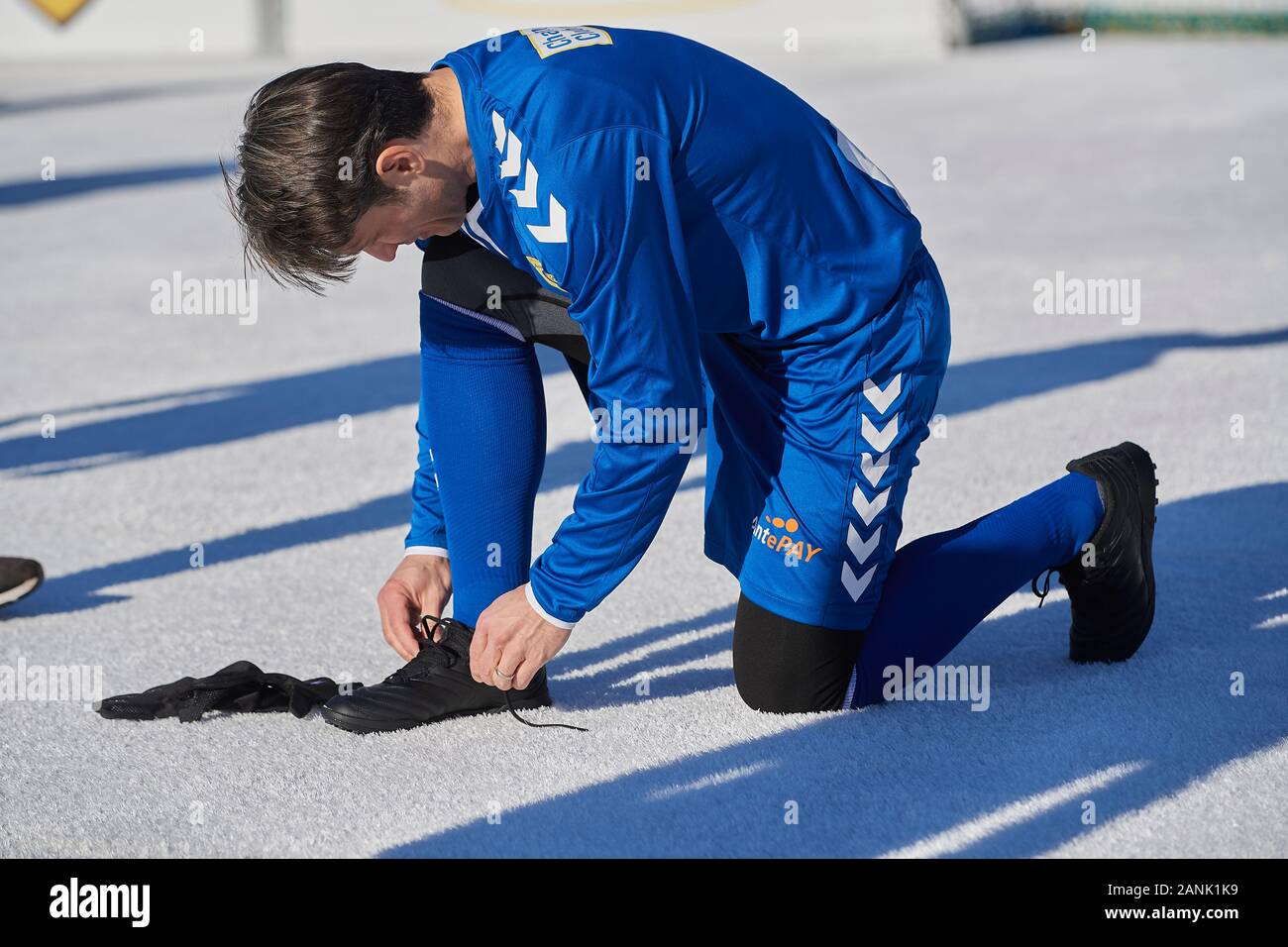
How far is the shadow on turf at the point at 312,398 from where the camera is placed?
4.23 m

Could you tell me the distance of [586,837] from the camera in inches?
81.1

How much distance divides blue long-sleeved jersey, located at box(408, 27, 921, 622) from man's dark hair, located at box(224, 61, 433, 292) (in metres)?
0.12

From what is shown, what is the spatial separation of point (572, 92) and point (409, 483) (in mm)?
2087

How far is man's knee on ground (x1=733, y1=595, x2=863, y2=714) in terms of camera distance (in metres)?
2.35

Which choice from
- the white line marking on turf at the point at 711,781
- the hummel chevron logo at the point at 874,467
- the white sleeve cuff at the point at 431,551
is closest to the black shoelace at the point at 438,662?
the white sleeve cuff at the point at 431,551

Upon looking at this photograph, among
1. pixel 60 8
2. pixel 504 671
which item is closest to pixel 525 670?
pixel 504 671

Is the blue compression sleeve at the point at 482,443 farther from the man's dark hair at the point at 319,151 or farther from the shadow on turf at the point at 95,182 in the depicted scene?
the shadow on turf at the point at 95,182

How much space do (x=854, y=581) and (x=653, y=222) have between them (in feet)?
2.41

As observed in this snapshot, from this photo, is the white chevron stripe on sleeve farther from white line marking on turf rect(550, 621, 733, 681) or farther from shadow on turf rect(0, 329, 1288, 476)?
shadow on turf rect(0, 329, 1288, 476)

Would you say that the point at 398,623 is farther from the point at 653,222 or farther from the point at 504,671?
the point at 653,222

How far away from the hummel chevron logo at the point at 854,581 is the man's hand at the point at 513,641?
0.49 m

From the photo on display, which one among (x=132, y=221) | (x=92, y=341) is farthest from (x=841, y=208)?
(x=132, y=221)

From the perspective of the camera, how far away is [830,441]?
2271 mm

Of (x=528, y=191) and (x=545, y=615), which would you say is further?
(x=545, y=615)
